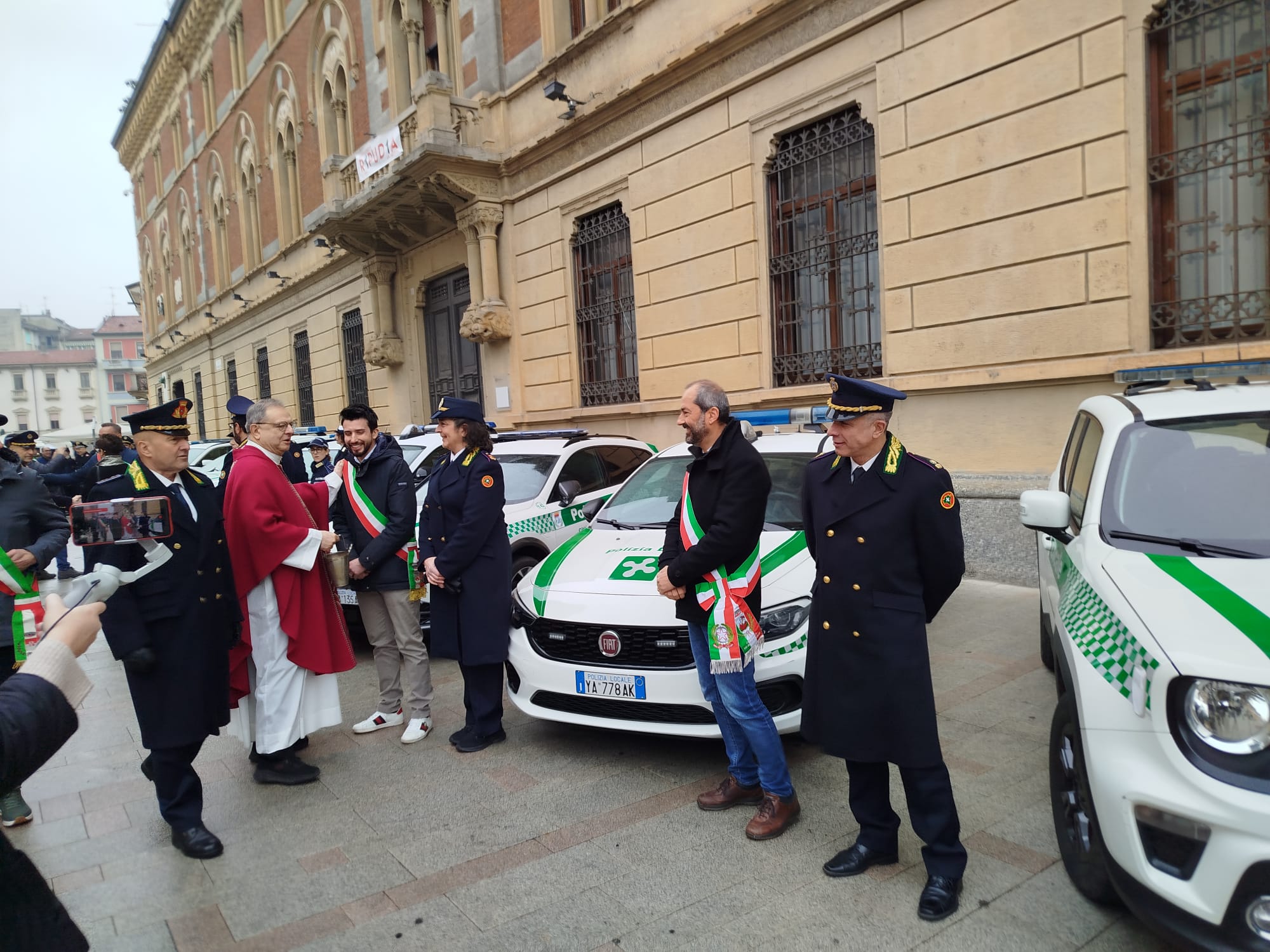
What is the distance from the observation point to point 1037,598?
7.29 m

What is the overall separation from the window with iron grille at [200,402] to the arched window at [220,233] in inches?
183

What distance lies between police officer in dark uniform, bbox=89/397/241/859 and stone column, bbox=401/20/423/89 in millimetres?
15178

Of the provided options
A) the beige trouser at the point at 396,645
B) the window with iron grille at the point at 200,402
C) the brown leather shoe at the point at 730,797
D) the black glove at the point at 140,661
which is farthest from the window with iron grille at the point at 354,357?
the brown leather shoe at the point at 730,797

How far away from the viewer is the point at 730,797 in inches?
149

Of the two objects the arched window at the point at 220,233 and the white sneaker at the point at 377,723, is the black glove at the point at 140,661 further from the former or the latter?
the arched window at the point at 220,233

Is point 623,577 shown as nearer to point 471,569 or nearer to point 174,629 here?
point 471,569

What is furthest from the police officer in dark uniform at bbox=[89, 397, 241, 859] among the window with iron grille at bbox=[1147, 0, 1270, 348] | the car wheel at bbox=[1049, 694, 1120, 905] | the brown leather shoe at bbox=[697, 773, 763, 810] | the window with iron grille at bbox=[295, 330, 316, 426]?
the window with iron grille at bbox=[295, 330, 316, 426]

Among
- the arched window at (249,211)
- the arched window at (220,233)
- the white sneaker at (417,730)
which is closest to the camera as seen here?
the white sneaker at (417,730)

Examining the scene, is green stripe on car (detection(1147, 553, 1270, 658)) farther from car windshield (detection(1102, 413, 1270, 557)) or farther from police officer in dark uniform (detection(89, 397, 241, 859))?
police officer in dark uniform (detection(89, 397, 241, 859))

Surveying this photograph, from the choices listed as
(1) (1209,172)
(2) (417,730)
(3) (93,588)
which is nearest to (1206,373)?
(1) (1209,172)

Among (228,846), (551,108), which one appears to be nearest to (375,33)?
(551,108)

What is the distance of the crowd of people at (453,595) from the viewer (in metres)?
2.95

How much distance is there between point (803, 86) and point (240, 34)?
23.5 meters

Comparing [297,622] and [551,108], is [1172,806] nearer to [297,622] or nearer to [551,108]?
[297,622]
